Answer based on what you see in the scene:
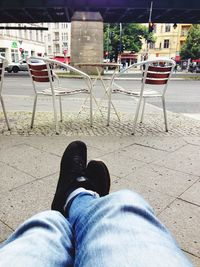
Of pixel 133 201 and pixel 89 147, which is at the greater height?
pixel 133 201

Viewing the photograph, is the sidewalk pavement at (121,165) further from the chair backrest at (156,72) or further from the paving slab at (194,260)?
the chair backrest at (156,72)

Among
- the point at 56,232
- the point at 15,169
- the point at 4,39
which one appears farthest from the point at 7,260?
the point at 4,39

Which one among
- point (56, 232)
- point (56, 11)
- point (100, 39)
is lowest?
point (56, 232)

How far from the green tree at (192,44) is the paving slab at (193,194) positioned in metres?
51.0

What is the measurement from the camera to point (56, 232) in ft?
3.19

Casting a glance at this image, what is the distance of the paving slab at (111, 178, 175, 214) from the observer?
191cm

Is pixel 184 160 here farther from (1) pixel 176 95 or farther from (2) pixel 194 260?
(1) pixel 176 95

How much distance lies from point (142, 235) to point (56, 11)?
2571cm

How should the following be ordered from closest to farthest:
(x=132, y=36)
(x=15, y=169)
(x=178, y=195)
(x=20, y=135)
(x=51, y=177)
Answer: (x=178, y=195), (x=51, y=177), (x=15, y=169), (x=20, y=135), (x=132, y=36)

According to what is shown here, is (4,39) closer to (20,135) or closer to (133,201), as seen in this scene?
(20,135)

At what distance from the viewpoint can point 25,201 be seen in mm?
1911

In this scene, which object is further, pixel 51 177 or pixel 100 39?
pixel 100 39

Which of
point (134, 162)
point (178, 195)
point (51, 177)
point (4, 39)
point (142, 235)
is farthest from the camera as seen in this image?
point (4, 39)

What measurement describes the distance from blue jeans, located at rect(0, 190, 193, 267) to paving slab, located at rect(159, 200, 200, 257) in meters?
0.66
